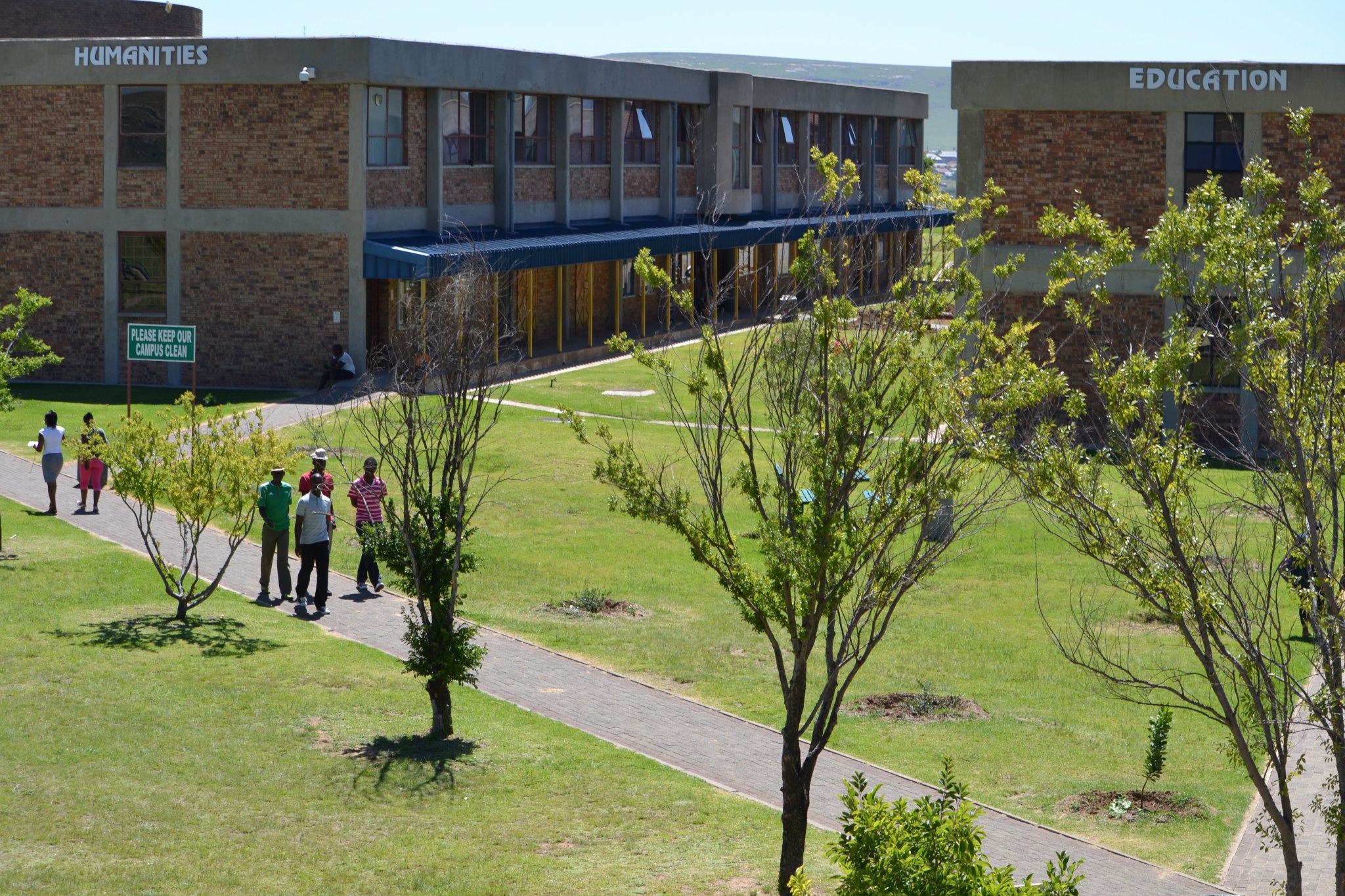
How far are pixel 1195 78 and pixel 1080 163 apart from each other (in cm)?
286

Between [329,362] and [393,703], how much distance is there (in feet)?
75.4

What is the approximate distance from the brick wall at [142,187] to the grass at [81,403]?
4.43 metres

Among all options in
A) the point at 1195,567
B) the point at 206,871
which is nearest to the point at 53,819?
the point at 206,871

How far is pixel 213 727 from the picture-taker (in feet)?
48.1

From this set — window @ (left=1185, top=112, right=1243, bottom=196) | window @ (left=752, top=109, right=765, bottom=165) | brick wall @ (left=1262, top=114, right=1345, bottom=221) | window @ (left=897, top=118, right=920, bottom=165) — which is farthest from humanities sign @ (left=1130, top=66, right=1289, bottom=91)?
window @ (left=897, top=118, right=920, bottom=165)

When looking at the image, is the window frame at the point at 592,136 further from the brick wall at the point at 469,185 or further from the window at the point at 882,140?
the window at the point at 882,140

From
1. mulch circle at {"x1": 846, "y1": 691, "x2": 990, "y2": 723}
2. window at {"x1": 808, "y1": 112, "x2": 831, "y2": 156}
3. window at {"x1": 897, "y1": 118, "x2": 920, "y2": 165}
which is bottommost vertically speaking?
mulch circle at {"x1": 846, "y1": 691, "x2": 990, "y2": 723}

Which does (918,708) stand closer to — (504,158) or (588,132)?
(504,158)

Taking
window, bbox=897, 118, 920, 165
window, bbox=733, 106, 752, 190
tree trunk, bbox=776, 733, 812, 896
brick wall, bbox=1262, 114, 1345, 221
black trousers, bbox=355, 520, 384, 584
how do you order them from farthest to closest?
window, bbox=897, 118, 920, 165 < window, bbox=733, 106, 752, 190 < brick wall, bbox=1262, 114, 1345, 221 < black trousers, bbox=355, 520, 384, 584 < tree trunk, bbox=776, 733, 812, 896

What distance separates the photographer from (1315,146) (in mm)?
33750

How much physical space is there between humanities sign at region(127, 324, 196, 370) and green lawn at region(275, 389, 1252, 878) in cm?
347

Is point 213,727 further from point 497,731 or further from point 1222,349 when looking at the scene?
point 1222,349

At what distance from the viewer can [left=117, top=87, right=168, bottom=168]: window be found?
38781 mm

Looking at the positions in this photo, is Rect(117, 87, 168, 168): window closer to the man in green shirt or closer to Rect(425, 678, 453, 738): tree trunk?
the man in green shirt
